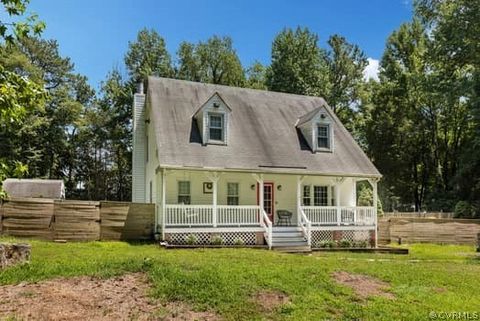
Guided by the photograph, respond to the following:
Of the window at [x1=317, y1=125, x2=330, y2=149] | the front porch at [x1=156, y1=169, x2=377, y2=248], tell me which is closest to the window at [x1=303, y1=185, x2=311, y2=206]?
the front porch at [x1=156, y1=169, x2=377, y2=248]

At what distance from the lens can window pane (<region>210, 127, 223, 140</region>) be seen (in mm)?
19500

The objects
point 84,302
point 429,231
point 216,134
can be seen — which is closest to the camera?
point 84,302

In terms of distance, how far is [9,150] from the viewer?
3644cm

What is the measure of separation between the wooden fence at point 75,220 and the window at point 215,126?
4.18 m

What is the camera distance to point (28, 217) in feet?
51.4

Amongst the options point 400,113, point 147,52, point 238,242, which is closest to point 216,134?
point 238,242

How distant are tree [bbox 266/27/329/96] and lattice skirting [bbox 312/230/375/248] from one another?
60.3 ft

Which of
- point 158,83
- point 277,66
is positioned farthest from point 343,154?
point 277,66

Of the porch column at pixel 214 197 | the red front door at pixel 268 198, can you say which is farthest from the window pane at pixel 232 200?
the porch column at pixel 214 197

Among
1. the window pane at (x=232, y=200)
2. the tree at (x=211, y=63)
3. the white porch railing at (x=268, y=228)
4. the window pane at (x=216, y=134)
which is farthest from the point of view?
the tree at (x=211, y=63)

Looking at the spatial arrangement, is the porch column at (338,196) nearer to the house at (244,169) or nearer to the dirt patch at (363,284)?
the house at (244,169)

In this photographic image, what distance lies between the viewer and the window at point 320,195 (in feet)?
71.1

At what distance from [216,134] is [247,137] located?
1.61 meters

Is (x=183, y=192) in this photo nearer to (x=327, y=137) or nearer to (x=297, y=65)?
(x=327, y=137)
